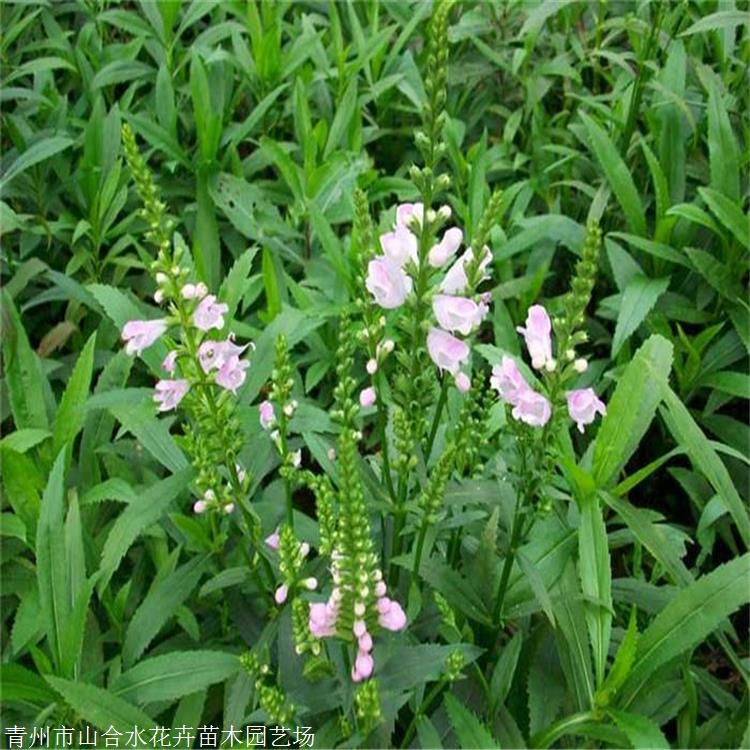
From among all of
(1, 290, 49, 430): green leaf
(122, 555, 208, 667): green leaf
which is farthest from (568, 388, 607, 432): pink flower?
(1, 290, 49, 430): green leaf

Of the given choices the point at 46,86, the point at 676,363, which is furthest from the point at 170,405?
the point at 46,86

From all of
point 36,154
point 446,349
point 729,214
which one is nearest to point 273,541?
point 446,349

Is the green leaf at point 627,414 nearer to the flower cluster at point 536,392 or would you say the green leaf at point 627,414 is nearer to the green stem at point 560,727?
the flower cluster at point 536,392

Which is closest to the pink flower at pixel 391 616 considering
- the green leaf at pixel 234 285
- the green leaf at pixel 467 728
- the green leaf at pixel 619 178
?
the green leaf at pixel 467 728

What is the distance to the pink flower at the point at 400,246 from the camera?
1627 millimetres

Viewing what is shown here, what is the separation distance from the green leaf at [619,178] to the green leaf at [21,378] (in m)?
1.75

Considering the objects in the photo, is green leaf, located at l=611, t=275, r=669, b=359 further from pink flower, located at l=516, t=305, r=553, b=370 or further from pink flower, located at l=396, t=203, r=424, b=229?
pink flower, located at l=396, t=203, r=424, b=229

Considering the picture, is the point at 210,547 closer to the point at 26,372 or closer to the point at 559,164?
the point at 26,372

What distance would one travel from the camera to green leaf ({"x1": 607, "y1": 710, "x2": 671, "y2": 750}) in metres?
1.72

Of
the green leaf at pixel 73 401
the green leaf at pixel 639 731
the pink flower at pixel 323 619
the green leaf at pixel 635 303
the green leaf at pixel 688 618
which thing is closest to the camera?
the pink flower at pixel 323 619

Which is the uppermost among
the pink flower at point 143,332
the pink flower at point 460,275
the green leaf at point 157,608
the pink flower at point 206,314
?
the pink flower at point 460,275

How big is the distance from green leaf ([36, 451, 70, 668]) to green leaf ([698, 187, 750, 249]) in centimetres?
186

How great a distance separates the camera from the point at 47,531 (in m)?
2.09

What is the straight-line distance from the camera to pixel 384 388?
227cm
